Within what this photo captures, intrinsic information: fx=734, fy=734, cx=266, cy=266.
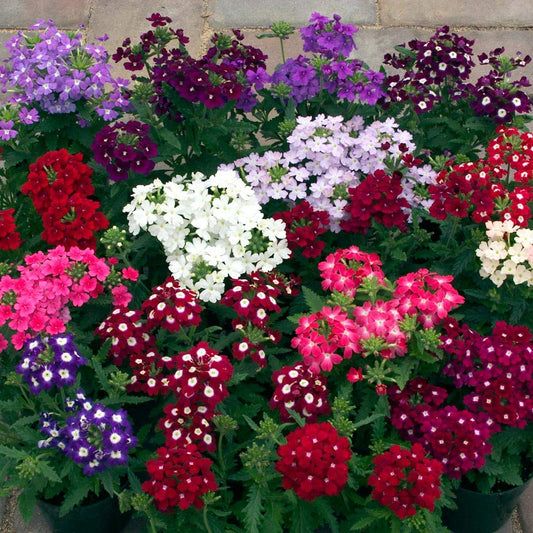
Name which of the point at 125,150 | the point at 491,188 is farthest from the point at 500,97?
the point at 125,150

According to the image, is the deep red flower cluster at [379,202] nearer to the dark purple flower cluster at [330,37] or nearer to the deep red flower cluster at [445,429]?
the deep red flower cluster at [445,429]

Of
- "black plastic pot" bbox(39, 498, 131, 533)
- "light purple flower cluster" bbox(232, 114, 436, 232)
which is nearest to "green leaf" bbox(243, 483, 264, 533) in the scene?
"black plastic pot" bbox(39, 498, 131, 533)

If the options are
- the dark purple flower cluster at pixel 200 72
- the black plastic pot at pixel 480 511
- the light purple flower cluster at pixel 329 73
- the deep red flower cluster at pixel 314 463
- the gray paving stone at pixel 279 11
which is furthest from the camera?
the gray paving stone at pixel 279 11

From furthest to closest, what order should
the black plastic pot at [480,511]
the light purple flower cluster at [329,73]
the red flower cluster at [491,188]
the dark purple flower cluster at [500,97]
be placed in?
the light purple flower cluster at [329,73]
the dark purple flower cluster at [500,97]
the red flower cluster at [491,188]
the black plastic pot at [480,511]

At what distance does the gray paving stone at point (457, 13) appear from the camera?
21.2ft

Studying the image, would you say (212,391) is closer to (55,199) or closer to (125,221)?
(55,199)

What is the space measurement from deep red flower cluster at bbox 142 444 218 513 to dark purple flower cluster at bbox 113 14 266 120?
5.84 ft

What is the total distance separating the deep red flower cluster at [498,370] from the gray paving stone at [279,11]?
4215 millimetres

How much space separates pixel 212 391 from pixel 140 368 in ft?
1.47

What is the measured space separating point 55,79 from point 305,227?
1413mm

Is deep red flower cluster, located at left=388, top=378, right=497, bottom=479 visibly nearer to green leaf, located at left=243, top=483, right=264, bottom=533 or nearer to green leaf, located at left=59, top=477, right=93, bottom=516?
green leaf, located at left=243, top=483, right=264, bottom=533

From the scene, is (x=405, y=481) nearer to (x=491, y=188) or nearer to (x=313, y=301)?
(x=313, y=301)

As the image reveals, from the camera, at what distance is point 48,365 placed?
2.77 metres

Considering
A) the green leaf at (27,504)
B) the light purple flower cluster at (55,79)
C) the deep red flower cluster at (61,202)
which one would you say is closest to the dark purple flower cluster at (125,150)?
the deep red flower cluster at (61,202)
